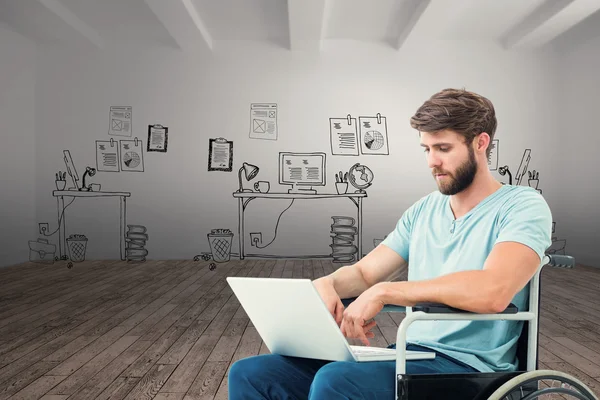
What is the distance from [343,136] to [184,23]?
2.63 m

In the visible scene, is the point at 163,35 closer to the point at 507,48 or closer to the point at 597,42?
the point at 507,48

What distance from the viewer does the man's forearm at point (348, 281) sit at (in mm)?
1651

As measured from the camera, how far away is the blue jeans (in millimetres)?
1243

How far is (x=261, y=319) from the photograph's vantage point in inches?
55.7

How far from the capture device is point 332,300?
61.6 inches

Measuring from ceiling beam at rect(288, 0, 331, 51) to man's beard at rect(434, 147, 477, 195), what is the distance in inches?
213

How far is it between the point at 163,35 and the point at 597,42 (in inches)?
220

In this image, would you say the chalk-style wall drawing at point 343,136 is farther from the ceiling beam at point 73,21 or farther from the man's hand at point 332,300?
the man's hand at point 332,300

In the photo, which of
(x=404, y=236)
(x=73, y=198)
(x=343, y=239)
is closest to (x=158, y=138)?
(x=73, y=198)

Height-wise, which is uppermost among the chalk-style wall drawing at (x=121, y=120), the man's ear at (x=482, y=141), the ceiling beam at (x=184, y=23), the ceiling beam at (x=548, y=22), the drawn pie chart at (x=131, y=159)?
the ceiling beam at (x=548, y=22)

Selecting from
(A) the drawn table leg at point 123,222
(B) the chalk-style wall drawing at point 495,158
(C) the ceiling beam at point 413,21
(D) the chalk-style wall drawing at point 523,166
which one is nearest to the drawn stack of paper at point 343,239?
(B) the chalk-style wall drawing at point 495,158

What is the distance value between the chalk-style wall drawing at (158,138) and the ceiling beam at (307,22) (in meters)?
2.10

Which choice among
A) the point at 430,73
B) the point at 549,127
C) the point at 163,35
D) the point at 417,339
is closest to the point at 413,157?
the point at 430,73

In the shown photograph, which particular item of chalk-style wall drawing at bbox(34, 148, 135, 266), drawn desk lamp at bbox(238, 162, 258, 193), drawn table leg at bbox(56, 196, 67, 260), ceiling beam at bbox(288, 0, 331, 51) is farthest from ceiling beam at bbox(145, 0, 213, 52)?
drawn table leg at bbox(56, 196, 67, 260)
